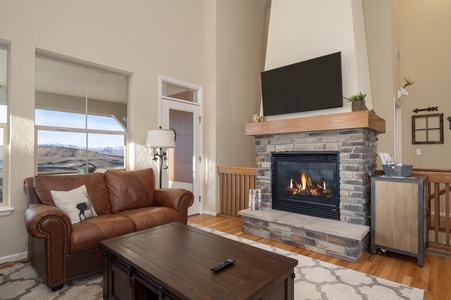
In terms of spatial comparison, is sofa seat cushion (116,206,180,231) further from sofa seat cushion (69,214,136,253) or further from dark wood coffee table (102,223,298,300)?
dark wood coffee table (102,223,298,300)

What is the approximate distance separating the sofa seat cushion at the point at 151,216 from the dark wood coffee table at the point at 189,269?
0.62m

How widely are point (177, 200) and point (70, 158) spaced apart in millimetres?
1547

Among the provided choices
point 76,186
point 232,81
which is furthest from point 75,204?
point 232,81

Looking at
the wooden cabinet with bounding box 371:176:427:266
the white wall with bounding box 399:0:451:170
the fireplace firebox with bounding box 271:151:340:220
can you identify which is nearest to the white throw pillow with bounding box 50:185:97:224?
the fireplace firebox with bounding box 271:151:340:220

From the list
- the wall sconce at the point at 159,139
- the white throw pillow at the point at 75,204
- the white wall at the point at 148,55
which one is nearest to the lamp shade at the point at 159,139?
the wall sconce at the point at 159,139

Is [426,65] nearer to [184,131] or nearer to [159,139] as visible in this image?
[184,131]

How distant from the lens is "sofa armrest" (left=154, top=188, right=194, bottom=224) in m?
3.15

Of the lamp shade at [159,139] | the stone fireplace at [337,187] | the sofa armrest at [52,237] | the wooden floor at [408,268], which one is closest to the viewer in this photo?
the sofa armrest at [52,237]

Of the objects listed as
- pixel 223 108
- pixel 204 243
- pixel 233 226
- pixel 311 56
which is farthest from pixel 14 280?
pixel 311 56

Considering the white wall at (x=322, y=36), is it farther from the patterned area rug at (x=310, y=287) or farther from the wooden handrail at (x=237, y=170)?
the patterned area rug at (x=310, y=287)

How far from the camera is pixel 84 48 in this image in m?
3.30

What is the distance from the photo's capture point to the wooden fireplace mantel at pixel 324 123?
296cm

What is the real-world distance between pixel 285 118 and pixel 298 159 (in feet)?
2.18

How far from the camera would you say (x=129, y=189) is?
10.5 feet
